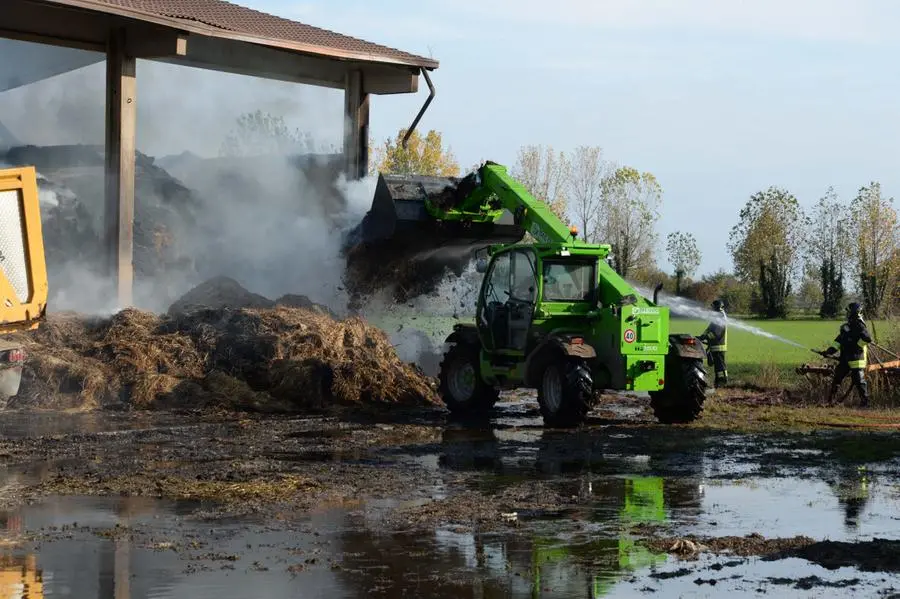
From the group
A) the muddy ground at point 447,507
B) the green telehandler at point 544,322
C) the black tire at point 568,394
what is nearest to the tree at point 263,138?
the green telehandler at point 544,322

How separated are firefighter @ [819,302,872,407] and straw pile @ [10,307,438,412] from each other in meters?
6.53

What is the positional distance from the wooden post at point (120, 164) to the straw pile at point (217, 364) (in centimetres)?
156

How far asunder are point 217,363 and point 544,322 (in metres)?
5.14

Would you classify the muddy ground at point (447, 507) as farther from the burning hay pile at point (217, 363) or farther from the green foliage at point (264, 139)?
the green foliage at point (264, 139)

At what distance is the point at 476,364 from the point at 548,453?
477 centimetres

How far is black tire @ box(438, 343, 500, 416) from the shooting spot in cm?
1894

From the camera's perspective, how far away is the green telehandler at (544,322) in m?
16.9

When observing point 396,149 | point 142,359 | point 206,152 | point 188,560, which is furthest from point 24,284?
point 396,149

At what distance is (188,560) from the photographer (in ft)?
27.1

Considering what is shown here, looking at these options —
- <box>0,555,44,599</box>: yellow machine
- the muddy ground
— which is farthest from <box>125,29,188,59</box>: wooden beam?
<box>0,555,44,599</box>: yellow machine

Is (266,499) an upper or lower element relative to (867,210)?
lower

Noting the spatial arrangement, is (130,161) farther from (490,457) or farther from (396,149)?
(396,149)

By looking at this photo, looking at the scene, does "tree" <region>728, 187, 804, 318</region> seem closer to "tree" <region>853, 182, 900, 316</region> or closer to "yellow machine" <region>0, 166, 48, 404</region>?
"tree" <region>853, 182, 900, 316</region>

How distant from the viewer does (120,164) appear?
21188mm
